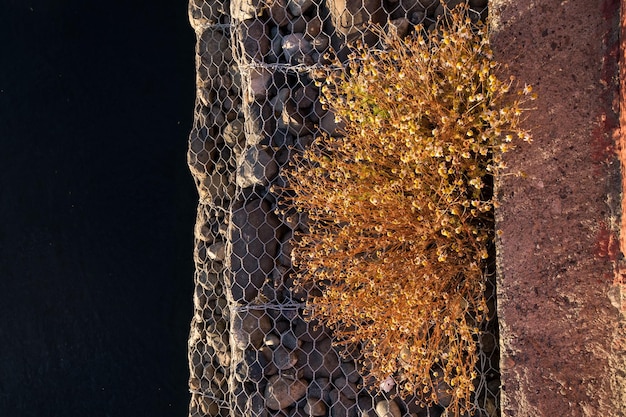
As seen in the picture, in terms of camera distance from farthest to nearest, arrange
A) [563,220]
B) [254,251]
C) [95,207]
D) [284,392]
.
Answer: [95,207]
[254,251]
[284,392]
[563,220]

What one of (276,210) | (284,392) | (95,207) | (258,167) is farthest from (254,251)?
(95,207)

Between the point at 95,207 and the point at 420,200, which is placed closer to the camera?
the point at 420,200

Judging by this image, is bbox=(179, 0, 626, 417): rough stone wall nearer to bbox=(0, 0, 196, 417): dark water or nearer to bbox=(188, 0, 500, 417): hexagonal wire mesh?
bbox=(188, 0, 500, 417): hexagonal wire mesh

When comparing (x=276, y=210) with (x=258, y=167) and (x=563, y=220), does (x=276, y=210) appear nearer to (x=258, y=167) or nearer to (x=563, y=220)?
(x=258, y=167)

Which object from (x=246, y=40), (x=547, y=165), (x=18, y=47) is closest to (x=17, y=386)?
(x=18, y=47)

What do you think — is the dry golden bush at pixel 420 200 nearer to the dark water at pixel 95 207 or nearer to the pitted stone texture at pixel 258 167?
the pitted stone texture at pixel 258 167

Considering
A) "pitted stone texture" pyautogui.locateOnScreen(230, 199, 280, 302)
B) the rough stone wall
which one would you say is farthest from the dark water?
"pitted stone texture" pyautogui.locateOnScreen(230, 199, 280, 302)
